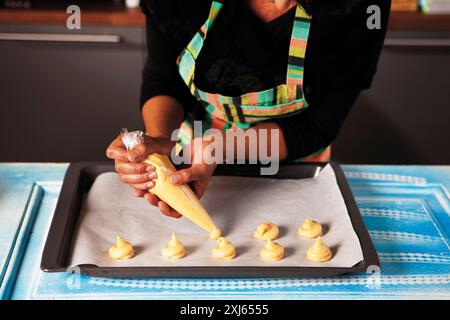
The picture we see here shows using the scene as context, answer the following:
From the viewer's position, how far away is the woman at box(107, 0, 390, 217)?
3.77ft

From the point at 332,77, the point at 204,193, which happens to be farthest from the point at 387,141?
the point at 204,193

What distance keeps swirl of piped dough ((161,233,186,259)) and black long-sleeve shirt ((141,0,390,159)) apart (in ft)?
1.22

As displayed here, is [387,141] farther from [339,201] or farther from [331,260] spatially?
[331,260]

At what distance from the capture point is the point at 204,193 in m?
1.11

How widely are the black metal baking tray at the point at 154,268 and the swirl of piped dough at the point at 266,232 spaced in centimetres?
9

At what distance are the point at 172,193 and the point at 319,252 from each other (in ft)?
0.78

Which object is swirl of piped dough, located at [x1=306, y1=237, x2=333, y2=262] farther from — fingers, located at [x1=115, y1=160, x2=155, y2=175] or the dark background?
the dark background

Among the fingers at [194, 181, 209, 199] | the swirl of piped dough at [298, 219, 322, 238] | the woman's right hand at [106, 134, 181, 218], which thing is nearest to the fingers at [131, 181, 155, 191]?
the woman's right hand at [106, 134, 181, 218]

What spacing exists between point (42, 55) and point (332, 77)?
1185 mm

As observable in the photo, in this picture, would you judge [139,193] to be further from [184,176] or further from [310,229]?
[310,229]

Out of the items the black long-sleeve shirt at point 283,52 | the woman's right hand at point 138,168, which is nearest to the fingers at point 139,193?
the woman's right hand at point 138,168

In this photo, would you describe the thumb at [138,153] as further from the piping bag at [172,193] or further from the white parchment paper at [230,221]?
the white parchment paper at [230,221]

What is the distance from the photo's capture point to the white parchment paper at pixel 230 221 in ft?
3.06

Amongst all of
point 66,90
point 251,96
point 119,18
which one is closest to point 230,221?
point 251,96
